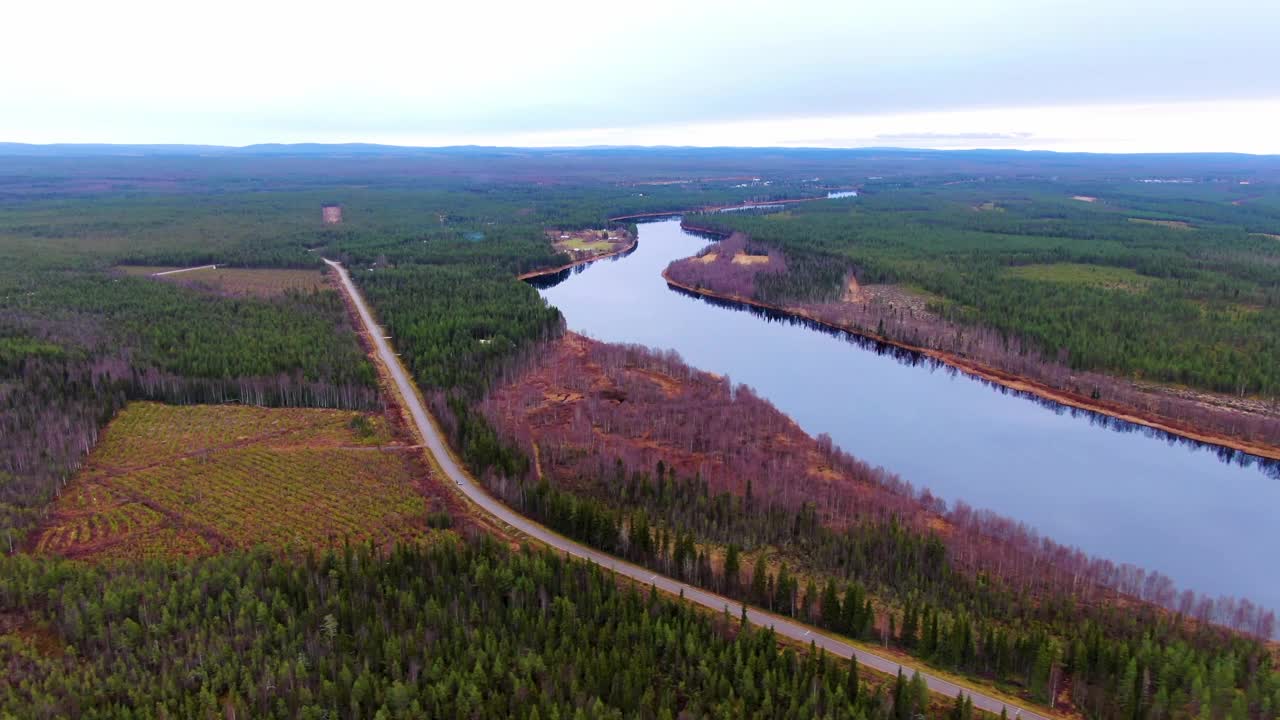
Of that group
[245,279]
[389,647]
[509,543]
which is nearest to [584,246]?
[245,279]

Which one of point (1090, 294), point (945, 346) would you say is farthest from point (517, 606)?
point (1090, 294)

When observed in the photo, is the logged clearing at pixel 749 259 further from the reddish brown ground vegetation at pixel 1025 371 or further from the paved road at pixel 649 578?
the paved road at pixel 649 578

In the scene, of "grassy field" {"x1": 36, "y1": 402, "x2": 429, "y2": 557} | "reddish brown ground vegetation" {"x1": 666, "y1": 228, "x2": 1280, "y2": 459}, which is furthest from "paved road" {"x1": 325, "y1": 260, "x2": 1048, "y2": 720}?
"reddish brown ground vegetation" {"x1": 666, "y1": 228, "x2": 1280, "y2": 459}

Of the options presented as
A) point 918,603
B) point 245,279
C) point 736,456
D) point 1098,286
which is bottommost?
point 918,603

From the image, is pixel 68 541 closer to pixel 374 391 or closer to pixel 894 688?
pixel 374 391

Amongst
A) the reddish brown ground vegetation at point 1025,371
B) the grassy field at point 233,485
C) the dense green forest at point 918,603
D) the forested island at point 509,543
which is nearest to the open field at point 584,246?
the reddish brown ground vegetation at point 1025,371

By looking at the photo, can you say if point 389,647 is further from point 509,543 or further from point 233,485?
point 233,485
